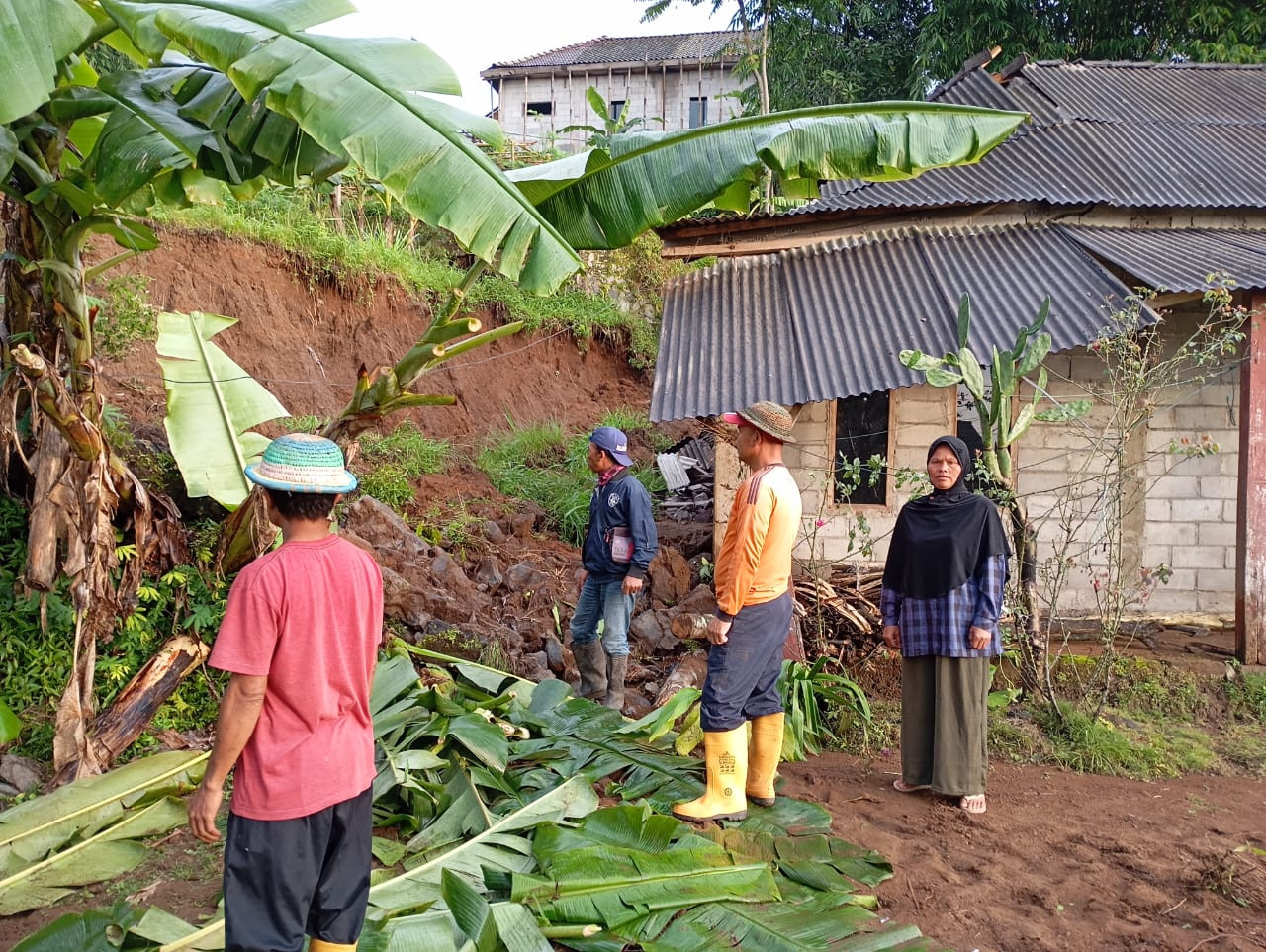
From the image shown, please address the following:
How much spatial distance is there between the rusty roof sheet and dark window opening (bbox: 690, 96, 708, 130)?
3.53 feet

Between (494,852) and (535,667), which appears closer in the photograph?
(494,852)

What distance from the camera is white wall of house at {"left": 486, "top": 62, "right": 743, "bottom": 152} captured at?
2755cm

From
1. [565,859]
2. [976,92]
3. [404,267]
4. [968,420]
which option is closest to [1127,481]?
[968,420]

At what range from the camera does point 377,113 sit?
347cm

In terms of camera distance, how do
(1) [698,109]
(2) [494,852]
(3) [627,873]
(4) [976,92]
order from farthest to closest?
(1) [698,109] < (4) [976,92] < (2) [494,852] < (3) [627,873]

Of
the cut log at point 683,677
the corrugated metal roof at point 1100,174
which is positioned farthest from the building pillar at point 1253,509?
the cut log at point 683,677

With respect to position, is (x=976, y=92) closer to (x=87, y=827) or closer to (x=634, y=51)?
(x=87, y=827)

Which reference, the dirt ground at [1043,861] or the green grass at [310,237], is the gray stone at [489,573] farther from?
the green grass at [310,237]

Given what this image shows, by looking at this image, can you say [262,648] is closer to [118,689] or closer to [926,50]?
[118,689]

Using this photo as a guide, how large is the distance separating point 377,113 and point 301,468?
4.99ft

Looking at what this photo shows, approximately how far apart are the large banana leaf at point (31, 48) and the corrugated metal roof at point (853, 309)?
4413 millimetres

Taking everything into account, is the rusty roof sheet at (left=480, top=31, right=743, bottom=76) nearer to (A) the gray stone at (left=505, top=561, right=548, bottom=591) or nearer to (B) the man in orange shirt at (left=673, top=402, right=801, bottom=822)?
(A) the gray stone at (left=505, top=561, right=548, bottom=591)

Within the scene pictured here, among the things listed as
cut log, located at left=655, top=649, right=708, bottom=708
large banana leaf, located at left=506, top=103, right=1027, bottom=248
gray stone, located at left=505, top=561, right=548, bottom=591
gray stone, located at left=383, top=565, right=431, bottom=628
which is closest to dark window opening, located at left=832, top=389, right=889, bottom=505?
cut log, located at left=655, top=649, right=708, bottom=708

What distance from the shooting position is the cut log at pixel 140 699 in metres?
4.98
